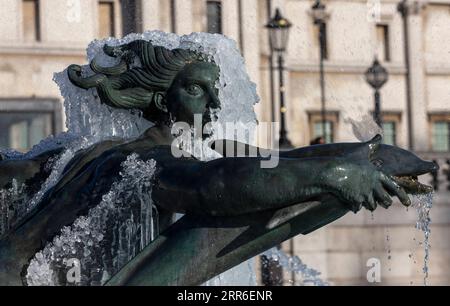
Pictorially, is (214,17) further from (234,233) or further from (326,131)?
(234,233)

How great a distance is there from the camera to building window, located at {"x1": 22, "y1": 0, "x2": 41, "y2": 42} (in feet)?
82.8

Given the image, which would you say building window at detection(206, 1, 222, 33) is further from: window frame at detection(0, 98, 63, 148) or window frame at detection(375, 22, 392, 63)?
window frame at detection(375, 22, 392, 63)

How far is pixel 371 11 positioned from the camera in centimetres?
2745

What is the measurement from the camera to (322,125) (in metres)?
31.3

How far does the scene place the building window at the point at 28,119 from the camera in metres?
25.9

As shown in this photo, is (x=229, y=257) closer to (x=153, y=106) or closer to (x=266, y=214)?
(x=266, y=214)

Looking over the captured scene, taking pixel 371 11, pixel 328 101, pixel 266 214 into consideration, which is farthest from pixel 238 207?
pixel 328 101

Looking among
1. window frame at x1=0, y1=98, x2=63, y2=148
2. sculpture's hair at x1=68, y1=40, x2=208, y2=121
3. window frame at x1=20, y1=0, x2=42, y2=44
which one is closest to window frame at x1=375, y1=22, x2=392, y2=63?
window frame at x1=20, y1=0, x2=42, y2=44

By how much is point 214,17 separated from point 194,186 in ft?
62.0

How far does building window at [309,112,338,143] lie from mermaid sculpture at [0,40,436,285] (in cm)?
2382

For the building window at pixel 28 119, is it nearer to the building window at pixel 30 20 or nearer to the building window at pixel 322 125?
the building window at pixel 30 20

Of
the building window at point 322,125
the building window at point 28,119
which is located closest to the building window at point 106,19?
the building window at point 28,119

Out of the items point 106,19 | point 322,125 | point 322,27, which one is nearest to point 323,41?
point 322,125
